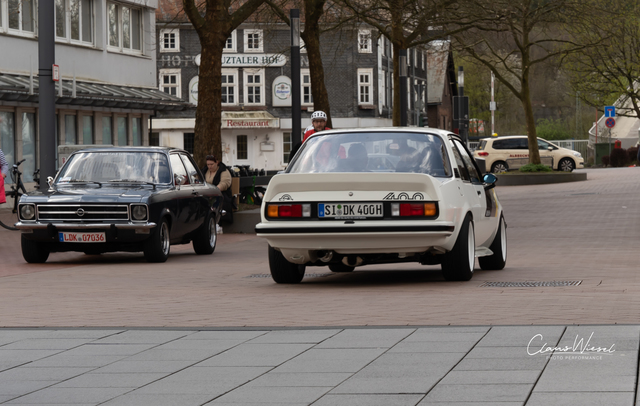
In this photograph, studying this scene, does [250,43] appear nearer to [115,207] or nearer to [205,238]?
[205,238]

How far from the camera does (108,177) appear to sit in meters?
15.5

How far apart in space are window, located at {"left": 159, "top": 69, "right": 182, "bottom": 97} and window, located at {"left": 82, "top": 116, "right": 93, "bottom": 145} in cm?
3509

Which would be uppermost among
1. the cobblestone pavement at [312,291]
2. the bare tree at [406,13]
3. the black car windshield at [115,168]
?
the bare tree at [406,13]

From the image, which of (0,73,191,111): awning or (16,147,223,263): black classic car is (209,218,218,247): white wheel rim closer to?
(16,147,223,263): black classic car

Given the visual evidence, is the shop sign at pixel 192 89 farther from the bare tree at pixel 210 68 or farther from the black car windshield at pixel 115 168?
the black car windshield at pixel 115 168

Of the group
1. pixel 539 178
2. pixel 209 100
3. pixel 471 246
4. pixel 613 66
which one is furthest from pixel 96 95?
pixel 613 66

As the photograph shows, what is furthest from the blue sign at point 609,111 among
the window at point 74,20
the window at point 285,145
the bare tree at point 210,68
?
the bare tree at point 210,68

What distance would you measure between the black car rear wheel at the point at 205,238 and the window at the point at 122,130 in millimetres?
21769

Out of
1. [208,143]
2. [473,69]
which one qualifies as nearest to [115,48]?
[208,143]

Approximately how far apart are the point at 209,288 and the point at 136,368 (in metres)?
4.98

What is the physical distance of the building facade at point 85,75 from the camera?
31.1m

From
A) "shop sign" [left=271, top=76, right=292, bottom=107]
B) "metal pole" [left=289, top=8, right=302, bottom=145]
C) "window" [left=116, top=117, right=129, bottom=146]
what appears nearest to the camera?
"metal pole" [left=289, top=8, right=302, bottom=145]

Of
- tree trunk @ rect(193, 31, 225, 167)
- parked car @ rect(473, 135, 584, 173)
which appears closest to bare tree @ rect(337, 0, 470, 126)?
tree trunk @ rect(193, 31, 225, 167)

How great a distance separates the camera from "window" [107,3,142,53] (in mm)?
38781
